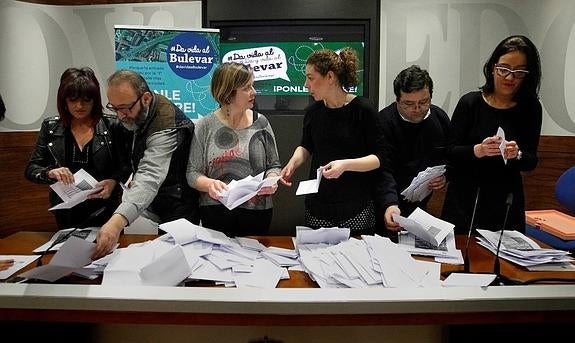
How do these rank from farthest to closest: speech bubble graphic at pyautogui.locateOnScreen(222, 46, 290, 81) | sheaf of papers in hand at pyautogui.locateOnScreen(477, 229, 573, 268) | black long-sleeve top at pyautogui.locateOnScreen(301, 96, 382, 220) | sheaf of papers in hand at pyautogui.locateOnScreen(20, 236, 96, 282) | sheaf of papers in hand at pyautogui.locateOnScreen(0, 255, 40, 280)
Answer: speech bubble graphic at pyautogui.locateOnScreen(222, 46, 290, 81) → black long-sleeve top at pyautogui.locateOnScreen(301, 96, 382, 220) → sheaf of papers in hand at pyautogui.locateOnScreen(477, 229, 573, 268) → sheaf of papers in hand at pyautogui.locateOnScreen(0, 255, 40, 280) → sheaf of papers in hand at pyautogui.locateOnScreen(20, 236, 96, 282)

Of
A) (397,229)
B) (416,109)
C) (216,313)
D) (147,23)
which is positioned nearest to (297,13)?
(147,23)

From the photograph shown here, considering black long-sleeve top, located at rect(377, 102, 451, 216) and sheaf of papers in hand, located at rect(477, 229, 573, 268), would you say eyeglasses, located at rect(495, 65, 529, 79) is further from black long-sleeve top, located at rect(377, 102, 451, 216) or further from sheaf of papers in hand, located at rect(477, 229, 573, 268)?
sheaf of papers in hand, located at rect(477, 229, 573, 268)

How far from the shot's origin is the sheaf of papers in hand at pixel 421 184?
6.44 feet

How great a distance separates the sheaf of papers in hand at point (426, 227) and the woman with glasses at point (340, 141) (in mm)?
285

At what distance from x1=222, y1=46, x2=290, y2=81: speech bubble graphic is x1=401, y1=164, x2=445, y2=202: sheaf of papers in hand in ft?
6.69

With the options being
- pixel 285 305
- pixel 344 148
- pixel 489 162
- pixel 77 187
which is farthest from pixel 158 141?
pixel 489 162

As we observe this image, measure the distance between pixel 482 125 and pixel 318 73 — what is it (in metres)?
0.70

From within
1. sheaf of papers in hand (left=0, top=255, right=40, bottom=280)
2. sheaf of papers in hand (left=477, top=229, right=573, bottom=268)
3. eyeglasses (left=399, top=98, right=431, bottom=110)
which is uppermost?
eyeglasses (left=399, top=98, right=431, bottom=110)

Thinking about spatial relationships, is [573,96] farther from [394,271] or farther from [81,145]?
[81,145]

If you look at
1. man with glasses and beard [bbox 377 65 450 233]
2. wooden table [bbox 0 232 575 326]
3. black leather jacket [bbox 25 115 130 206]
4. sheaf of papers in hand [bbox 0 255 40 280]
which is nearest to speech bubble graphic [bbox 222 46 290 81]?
man with glasses and beard [bbox 377 65 450 233]

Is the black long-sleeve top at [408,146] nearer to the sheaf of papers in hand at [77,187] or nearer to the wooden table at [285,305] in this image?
the wooden table at [285,305]

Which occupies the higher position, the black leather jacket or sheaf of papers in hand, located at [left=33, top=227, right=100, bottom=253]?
the black leather jacket

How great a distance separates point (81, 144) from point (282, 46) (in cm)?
216

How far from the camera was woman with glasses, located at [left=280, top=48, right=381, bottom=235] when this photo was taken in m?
2.00
